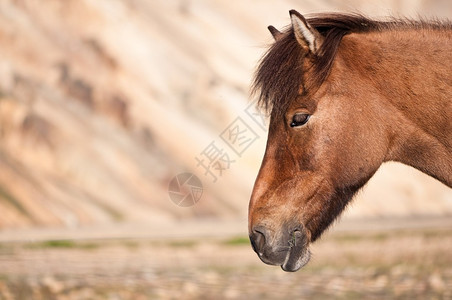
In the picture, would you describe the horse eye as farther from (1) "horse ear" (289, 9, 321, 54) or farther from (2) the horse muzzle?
(2) the horse muzzle

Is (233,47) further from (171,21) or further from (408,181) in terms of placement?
(408,181)

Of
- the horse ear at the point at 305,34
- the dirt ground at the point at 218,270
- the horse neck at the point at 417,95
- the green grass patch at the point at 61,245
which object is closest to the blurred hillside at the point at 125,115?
the green grass patch at the point at 61,245

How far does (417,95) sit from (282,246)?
1354 millimetres

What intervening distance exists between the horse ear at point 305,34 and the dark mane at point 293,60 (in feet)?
0.18

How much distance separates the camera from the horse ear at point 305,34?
4883 mm

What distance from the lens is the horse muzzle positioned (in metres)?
4.96

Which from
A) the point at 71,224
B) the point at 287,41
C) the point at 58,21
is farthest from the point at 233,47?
the point at 287,41

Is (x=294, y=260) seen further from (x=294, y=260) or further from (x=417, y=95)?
(x=417, y=95)

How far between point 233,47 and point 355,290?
25474mm

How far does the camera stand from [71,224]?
2753cm

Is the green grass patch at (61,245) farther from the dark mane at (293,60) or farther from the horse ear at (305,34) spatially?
the horse ear at (305,34)

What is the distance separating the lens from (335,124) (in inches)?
198

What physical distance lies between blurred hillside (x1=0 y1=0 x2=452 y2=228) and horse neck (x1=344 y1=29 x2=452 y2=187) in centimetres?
2282

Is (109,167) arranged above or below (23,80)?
below
